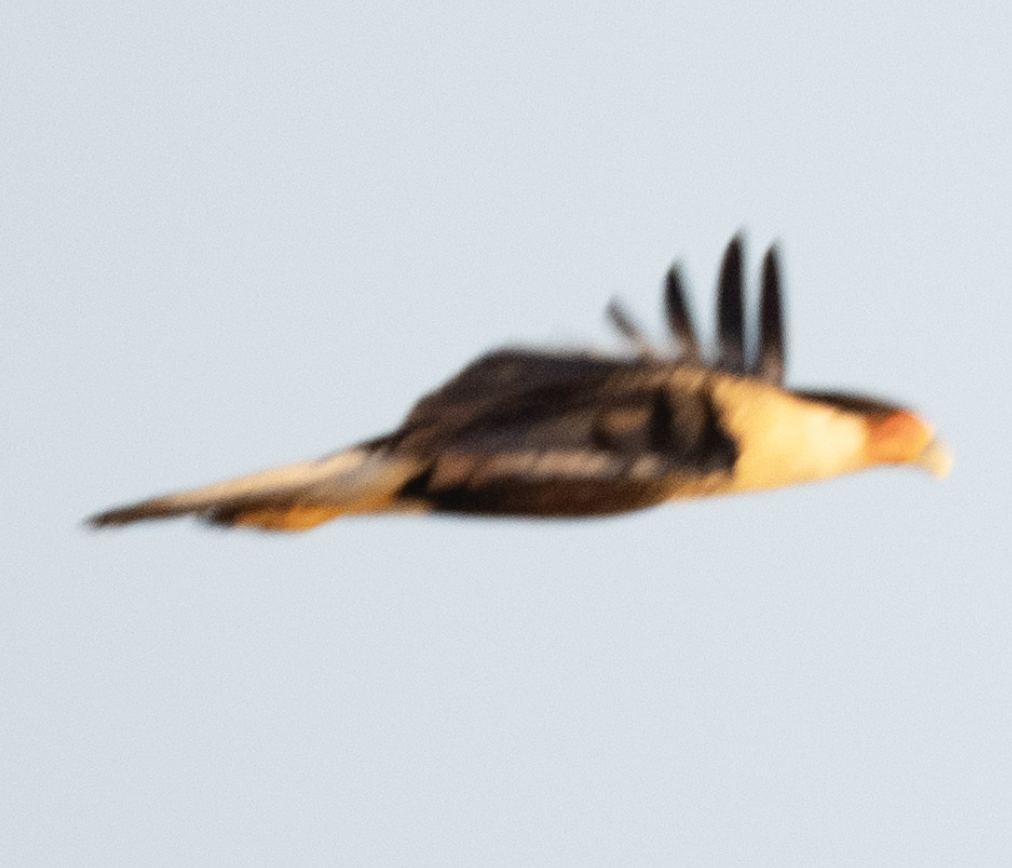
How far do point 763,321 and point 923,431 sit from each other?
0.66 metres

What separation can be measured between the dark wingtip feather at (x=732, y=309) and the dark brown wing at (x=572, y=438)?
70cm

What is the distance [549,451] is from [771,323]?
113 centimetres

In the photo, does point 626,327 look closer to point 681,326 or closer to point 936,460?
point 681,326

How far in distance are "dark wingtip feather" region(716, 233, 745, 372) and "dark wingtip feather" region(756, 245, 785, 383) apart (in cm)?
6

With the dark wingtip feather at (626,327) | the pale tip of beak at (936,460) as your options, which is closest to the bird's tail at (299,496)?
the dark wingtip feather at (626,327)

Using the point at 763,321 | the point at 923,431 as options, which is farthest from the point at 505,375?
the point at 923,431

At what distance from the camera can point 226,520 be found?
5.25 meters

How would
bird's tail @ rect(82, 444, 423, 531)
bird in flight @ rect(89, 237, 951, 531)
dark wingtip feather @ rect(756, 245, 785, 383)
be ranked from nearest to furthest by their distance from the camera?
1. bird's tail @ rect(82, 444, 423, 531)
2. bird in flight @ rect(89, 237, 951, 531)
3. dark wingtip feather @ rect(756, 245, 785, 383)

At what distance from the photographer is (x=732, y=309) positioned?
5859mm

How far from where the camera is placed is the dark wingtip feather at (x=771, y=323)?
583 cm

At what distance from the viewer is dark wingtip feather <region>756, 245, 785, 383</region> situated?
19.1 feet

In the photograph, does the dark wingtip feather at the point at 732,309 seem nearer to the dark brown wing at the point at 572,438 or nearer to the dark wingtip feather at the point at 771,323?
the dark wingtip feather at the point at 771,323

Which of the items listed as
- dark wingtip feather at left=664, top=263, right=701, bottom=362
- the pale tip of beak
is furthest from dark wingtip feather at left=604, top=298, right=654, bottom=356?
the pale tip of beak

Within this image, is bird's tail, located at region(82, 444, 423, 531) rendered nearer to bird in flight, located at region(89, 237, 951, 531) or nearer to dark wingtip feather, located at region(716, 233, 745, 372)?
bird in flight, located at region(89, 237, 951, 531)
